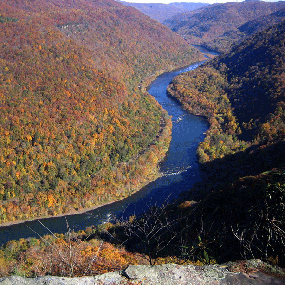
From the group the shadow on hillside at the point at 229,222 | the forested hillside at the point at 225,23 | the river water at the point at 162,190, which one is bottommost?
the river water at the point at 162,190

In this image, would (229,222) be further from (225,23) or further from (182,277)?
(225,23)

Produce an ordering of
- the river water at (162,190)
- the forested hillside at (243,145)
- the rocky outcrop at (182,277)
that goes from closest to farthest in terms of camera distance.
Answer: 1. the rocky outcrop at (182,277)
2. the forested hillside at (243,145)
3. the river water at (162,190)

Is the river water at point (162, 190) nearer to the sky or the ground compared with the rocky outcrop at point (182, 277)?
nearer to the ground

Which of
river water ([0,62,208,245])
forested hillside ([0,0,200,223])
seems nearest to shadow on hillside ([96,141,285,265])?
river water ([0,62,208,245])

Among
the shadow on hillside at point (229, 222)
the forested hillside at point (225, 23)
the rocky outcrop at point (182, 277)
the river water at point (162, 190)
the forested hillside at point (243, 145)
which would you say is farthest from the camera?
the forested hillside at point (225, 23)

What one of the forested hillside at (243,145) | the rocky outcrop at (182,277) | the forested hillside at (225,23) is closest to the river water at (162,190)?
the forested hillside at (243,145)

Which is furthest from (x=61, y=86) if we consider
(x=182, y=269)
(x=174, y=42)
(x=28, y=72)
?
(x=174, y=42)

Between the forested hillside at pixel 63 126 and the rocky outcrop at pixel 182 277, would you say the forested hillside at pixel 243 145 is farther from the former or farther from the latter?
the forested hillside at pixel 63 126

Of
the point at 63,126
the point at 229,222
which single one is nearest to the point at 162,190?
the point at 63,126
